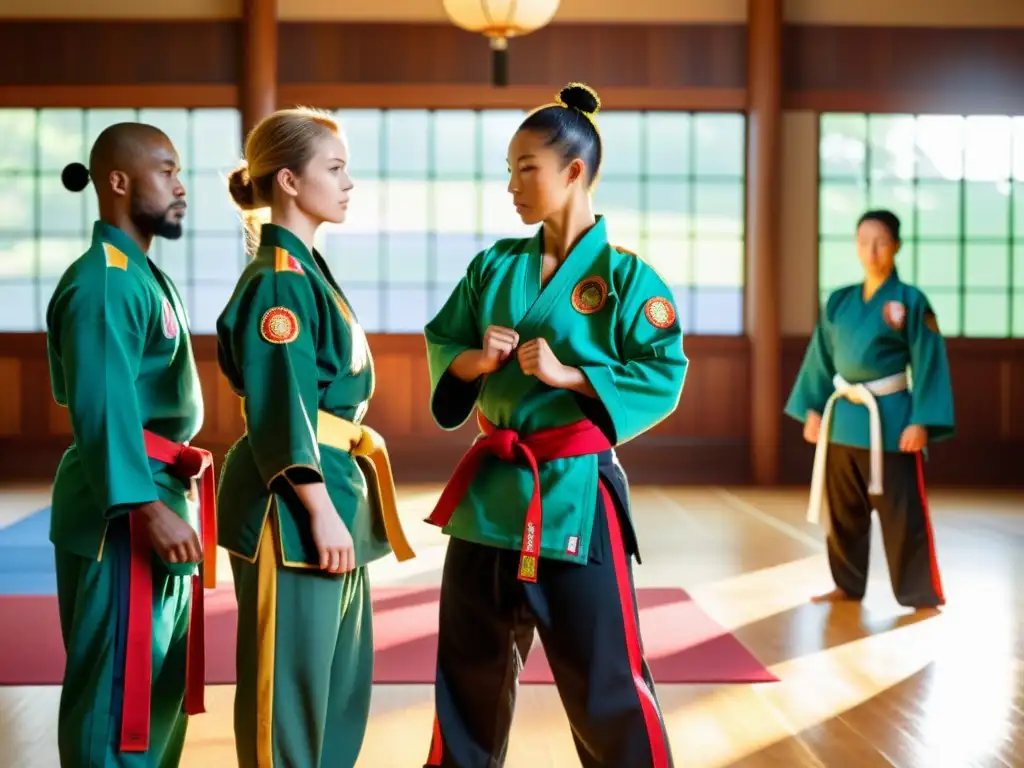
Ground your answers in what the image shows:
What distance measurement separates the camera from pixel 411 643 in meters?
3.54

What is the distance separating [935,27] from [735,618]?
462cm

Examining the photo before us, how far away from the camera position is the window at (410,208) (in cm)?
739

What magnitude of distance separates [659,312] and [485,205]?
5.68 m

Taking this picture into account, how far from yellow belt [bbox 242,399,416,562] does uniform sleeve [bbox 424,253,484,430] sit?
0.36 feet

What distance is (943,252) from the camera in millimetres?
7434

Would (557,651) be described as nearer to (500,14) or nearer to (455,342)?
(455,342)

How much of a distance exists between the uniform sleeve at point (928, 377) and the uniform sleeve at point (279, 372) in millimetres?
2688

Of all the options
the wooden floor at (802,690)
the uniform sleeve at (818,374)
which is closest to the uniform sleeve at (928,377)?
the uniform sleeve at (818,374)

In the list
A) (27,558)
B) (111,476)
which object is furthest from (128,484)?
(27,558)

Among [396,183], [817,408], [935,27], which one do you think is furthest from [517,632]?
[935,27]

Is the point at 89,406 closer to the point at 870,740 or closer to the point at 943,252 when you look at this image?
the point at 870,740

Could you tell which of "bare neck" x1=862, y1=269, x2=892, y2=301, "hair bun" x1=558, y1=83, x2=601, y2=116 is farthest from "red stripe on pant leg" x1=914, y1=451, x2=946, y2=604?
"hair bun" x1=558, y1=83, x2=601, y2=116

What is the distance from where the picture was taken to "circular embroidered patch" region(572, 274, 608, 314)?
1897mm

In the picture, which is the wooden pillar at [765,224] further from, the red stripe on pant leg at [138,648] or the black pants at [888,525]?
the red stripe on pant leg at [138,648]
